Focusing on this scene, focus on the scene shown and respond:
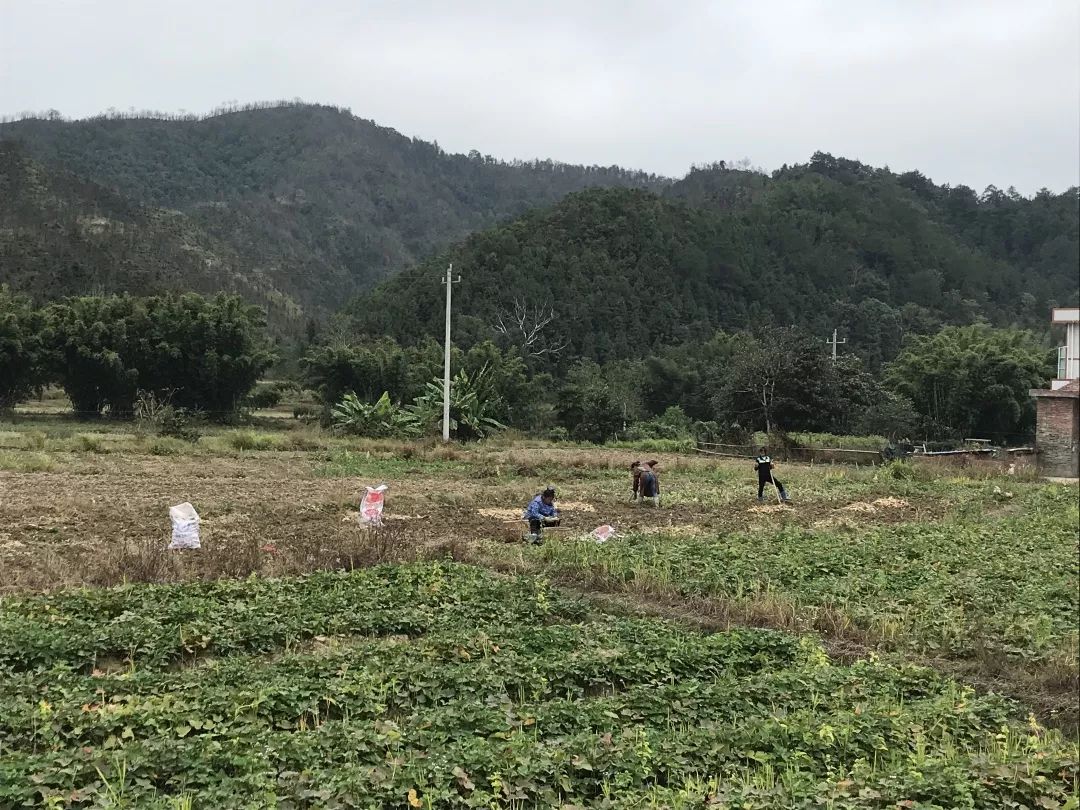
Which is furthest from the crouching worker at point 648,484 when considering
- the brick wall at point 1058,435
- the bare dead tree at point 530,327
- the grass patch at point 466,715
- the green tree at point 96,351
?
the bare dead tree at point 530,327

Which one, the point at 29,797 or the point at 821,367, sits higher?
the point at 821,367

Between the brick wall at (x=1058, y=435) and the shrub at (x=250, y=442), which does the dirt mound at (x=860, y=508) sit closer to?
the brick wall at (x=1058, y=435)

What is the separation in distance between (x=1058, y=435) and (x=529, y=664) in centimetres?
2607

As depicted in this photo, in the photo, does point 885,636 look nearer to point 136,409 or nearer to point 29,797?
point 29,797

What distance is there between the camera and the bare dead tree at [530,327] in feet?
205

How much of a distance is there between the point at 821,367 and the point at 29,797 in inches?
1511

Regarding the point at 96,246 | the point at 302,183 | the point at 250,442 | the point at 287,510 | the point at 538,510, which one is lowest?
the point at 287,510

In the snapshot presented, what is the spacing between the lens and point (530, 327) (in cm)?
6394

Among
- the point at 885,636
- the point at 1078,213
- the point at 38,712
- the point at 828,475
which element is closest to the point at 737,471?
the point at 828,475

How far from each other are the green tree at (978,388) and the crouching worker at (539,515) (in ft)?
104

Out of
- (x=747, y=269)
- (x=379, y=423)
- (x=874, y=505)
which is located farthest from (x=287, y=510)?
(x=747, y=269)

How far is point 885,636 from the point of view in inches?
333

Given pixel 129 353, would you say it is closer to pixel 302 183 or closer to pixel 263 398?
pixel 263 398

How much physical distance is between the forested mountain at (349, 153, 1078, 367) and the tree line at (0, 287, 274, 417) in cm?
2145
